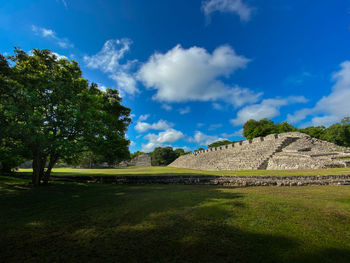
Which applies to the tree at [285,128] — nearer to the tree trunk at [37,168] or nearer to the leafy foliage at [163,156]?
the leafy foliage at [163,156]

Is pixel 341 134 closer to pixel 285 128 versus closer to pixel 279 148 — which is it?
pixel 285 128

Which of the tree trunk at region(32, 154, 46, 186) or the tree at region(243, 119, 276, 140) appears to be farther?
the tree at region(243, 119, 276, 140)

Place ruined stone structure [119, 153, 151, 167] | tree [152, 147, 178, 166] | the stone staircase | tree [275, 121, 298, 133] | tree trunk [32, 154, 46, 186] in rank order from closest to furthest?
tree trunk [32, 154, 46, 186] → the stone staircase → tree [275, 121, 298, 133] → tree [152, 147, 178, 166] → ruined stone structure [119, 153, 151, 167]

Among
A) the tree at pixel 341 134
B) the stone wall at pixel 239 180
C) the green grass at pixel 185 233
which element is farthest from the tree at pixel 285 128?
the green grass at pixel 185 233

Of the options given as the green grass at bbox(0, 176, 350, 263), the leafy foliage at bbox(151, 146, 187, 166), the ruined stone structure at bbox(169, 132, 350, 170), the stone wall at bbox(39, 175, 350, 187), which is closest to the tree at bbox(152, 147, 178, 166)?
the leafy foliage at bbox(151, 146, 187, 166)

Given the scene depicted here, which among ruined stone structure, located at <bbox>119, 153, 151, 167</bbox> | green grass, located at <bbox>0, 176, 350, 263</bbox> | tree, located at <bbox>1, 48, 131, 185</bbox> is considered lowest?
green grass, located at <bbox>0, 176, 350, 263</bbox>

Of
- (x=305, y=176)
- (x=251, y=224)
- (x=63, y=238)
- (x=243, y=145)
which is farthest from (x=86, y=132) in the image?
(x=243, y=145)

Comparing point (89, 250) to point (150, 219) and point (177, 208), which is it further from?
point (177, 208)

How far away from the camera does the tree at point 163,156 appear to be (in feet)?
230

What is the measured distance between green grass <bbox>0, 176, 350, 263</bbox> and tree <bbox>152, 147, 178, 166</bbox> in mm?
64989

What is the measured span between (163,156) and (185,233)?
220ft

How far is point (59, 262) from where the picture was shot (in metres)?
2.75

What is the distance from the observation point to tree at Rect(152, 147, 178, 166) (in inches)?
2760

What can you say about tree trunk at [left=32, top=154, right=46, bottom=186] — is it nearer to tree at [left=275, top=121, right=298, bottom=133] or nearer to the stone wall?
the stone wall
